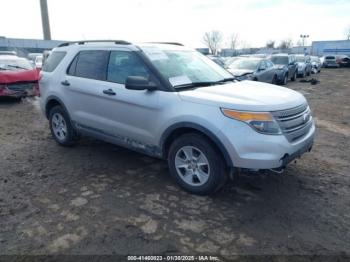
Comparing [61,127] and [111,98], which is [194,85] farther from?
[61,127]

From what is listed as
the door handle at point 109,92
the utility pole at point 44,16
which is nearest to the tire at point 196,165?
the door handle at point 109,92

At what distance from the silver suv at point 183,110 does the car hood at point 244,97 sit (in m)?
0.01

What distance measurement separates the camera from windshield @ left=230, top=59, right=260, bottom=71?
13.4m

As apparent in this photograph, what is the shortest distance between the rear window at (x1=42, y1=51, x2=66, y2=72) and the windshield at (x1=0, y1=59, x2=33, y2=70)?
5.77 metres

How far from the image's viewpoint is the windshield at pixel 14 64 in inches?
427

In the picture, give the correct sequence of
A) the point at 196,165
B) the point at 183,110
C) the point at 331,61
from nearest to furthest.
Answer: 1. the point at 183,110
2. the point at 196,165
3. the point at 331,61

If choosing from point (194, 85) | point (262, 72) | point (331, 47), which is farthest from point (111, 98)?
point (331, 47)

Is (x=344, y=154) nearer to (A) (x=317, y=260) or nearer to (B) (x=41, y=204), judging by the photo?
(A) (x=317, y=260)

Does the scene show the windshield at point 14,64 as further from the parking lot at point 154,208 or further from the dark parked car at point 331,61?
the dark parked car at point 331,61

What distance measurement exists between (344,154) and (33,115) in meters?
7.78

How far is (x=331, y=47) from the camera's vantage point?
5941 cm

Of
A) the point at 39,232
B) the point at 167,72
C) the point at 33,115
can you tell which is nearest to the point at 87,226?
the point at 39,232

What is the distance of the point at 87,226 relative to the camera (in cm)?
336

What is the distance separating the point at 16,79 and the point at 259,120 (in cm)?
951
